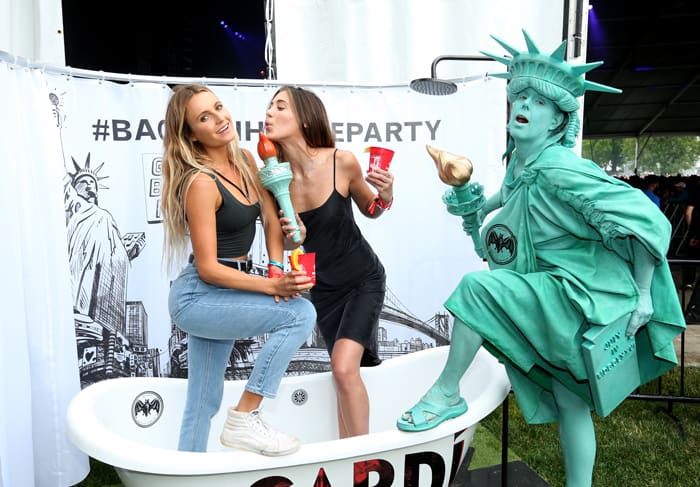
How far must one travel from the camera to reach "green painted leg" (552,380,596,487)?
6.12 feet

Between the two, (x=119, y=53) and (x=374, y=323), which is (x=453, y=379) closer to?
(x=374, y=323)

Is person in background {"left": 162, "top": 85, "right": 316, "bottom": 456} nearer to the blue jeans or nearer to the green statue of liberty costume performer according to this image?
the blue jeans

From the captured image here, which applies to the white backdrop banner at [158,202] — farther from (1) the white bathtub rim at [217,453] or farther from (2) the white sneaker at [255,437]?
(2) the white sneaker at [255,437]

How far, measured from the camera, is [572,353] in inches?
66.9

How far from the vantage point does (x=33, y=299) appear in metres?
2.26

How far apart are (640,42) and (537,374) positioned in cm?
1261

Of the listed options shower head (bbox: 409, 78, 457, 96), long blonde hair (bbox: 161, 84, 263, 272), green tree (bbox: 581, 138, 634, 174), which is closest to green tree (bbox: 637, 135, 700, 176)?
green tree (bbox: 581, 138, 634, 174)

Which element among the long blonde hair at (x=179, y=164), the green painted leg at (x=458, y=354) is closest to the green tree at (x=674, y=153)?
the green painted leg at (x=458, y=354)

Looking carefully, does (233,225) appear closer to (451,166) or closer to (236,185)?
(236,185)

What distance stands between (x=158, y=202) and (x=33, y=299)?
33.1 inches

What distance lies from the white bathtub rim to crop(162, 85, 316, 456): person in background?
2.1 inches

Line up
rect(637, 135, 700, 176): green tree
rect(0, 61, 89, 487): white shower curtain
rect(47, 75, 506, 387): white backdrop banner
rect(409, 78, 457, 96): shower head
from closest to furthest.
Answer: rect(0, 61, 89, 487): white shower curtain < rect(409, 78, 457, 96): shower head < rect(47, 75, 506, 387): white backdrop banner < rect(637, 135, 700, 176): green tree

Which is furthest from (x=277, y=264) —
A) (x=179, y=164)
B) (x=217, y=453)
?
(x=217, y=453)

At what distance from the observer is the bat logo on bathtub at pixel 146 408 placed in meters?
2.13
